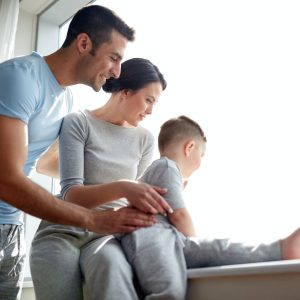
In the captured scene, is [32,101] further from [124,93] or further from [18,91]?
[124,93]

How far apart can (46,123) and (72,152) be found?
0.49ft

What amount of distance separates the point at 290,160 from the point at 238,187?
0.78ft

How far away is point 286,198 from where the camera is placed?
148 centimetres

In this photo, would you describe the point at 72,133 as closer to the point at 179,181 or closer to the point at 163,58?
the point at 179,181

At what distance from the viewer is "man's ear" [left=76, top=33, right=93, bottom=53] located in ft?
4.84

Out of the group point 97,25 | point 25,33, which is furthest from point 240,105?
point 25,33

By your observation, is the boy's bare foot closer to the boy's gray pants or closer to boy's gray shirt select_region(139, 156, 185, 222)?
the boy's gray pants

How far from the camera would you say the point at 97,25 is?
1489 mm

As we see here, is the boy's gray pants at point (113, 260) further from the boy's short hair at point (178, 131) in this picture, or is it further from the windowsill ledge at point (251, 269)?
the boy's short hair at point (178, 131)

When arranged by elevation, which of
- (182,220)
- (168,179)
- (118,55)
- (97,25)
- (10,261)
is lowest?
(10,261)

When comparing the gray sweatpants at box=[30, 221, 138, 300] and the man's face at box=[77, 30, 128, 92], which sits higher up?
the man's face at box=[77, 30, 128, 92]

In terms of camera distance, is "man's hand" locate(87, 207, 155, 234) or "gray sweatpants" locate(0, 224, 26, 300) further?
"gray sweatpants" locate(0, 224, 26, 300)

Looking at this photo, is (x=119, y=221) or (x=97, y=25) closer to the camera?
(x=119, y=221)

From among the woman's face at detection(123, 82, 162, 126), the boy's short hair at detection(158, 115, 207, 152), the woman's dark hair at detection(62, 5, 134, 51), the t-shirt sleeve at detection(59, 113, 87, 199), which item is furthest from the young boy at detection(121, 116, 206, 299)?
the woman's dark hair at detection(62, 5, 134, 51)
